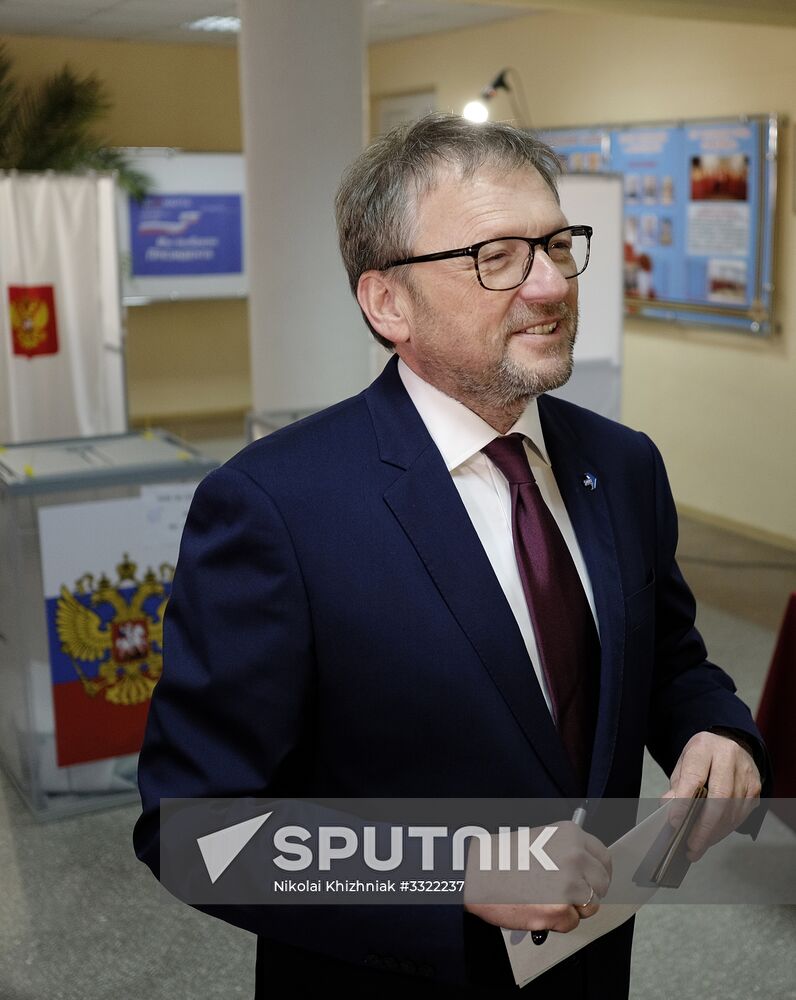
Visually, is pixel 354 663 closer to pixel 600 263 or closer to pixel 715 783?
pixel 715 783

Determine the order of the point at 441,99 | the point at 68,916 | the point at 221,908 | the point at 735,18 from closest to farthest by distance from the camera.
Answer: the point at 221,908, the point at 68,916, the point at 735,18, the point at 441,99

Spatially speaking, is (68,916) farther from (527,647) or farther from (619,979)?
(527,647)

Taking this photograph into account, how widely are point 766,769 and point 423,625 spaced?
463 millimetres

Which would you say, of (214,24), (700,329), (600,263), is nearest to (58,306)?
(600,263)

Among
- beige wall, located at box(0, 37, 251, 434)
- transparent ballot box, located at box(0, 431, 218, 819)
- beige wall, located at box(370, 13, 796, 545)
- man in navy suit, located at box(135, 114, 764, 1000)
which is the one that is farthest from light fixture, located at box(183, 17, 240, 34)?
man in navy suit, located at box(135, 114, 764, 1000)

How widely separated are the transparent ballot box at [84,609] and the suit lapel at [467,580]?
239 cm

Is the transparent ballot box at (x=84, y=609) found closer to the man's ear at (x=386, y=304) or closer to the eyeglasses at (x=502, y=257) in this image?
the man's ear at (x=386, y=304)

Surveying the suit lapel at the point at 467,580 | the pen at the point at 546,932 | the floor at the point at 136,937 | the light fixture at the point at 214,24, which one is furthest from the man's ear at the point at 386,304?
the light fixture at the point at 214,24

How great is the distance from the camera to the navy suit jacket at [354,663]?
3.68 ft

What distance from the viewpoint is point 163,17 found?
819 centimetres

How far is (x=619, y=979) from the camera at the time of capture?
1.38 meters

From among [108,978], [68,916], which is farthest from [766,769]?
[68,916]

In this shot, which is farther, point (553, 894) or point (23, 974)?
point (23, 974)

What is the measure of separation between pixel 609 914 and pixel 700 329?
591 centimetres
